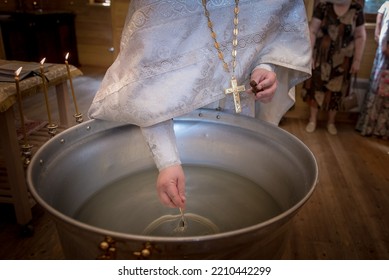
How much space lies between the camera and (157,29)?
0.71 meters

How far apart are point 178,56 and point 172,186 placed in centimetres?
27

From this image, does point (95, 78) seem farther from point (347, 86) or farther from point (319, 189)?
point (319, 189)

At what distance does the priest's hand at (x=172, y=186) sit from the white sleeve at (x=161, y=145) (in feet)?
0.05

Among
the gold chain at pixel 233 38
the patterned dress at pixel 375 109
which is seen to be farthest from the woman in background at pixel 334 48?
the gold chain at pixel 233 38

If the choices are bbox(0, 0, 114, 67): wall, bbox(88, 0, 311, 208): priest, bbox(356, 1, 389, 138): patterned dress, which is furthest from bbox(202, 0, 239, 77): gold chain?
bbox(0, 0, 114, 67): wall

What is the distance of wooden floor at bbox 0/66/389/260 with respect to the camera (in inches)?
63.7

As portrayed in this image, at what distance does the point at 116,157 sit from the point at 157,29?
40 cm

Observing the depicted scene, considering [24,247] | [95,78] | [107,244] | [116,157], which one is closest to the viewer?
[107,244]

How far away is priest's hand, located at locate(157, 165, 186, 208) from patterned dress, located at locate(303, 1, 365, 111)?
2436 millimetres

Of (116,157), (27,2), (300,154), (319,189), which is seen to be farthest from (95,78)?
(300,154)

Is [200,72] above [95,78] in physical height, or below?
above

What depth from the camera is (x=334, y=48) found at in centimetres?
275

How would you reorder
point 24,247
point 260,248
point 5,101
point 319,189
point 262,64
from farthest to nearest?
1. point 319,189
2. point 24,247
3. point 5,101
4. point 262,64
5. point 260,248

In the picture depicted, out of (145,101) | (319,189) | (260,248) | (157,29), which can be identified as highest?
(157,29)
